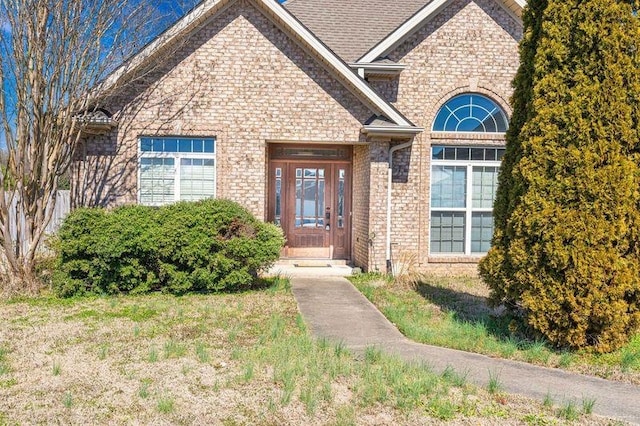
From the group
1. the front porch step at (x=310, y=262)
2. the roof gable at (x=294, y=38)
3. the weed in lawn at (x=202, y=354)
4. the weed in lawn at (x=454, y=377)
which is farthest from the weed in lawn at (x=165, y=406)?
the front porch step at (x=310, y=262)

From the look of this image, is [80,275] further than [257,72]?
No

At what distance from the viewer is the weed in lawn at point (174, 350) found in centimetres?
536

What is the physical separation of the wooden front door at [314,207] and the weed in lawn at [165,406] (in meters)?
8.50

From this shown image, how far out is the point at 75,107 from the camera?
29.9 ft

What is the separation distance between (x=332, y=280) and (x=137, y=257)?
4098 millimetres

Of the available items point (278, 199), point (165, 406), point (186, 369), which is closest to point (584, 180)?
point (186, 369)

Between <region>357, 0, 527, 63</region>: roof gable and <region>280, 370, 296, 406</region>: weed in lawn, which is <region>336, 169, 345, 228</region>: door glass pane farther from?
<region>280, 370, 296, 406</region>: weed in lawn

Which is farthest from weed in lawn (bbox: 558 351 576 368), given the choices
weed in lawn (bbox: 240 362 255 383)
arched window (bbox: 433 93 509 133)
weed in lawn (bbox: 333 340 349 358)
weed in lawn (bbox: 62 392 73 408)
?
arched window (bbox: 433 93 509 133)

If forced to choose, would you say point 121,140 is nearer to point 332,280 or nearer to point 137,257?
point 137,257

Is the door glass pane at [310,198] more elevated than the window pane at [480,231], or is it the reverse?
the door glass pane at [310,198]

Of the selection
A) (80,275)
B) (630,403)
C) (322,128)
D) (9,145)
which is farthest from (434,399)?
(9,145)

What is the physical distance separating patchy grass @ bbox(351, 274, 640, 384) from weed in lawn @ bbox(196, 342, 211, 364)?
8.61 ft

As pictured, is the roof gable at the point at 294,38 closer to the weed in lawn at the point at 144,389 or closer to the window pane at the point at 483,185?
the window pane at the point at 483,185

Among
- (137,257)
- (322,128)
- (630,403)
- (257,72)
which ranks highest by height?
(257,72)
